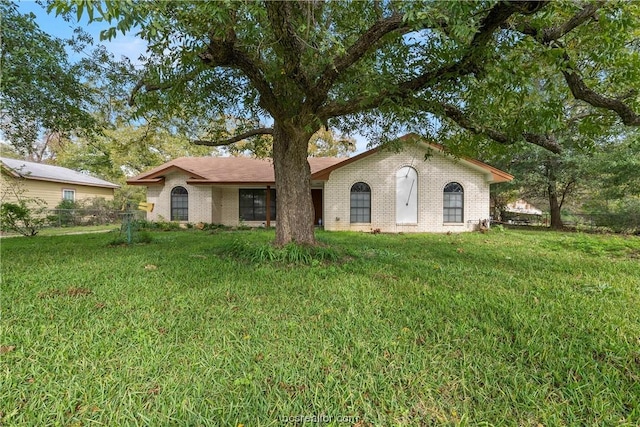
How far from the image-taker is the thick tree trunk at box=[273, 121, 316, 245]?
651 cm

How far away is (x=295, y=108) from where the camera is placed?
602 cm

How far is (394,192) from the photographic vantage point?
13.8 meters

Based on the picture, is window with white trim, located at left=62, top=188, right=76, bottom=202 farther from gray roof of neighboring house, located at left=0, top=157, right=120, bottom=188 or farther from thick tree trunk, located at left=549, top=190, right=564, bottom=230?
thick tree trunk, located at left=549, top=190, right=564, bottom=230

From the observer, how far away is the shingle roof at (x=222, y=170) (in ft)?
48.2

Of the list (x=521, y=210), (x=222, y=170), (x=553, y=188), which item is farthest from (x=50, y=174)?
(x=521, y=210)

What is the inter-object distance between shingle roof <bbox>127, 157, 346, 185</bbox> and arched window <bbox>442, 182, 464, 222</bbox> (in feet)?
21.2

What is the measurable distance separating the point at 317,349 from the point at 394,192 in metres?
12.0

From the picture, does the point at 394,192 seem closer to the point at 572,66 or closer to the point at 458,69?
the point at 458,69

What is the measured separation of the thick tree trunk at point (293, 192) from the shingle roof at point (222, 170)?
6.85 m

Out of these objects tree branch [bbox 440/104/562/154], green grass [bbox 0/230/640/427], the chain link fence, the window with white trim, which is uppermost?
tree branch [bbox 440/104/562/154]

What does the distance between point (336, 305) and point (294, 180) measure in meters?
3.54

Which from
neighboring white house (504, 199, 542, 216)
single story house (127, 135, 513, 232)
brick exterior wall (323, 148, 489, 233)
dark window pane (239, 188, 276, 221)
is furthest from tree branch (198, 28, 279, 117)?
neighboring white house (504, 199, 542, 216)

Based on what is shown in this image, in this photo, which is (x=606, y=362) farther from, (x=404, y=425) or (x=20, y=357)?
(x=20, y=357)

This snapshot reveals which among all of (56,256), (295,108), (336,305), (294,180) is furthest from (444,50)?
(56,256)
